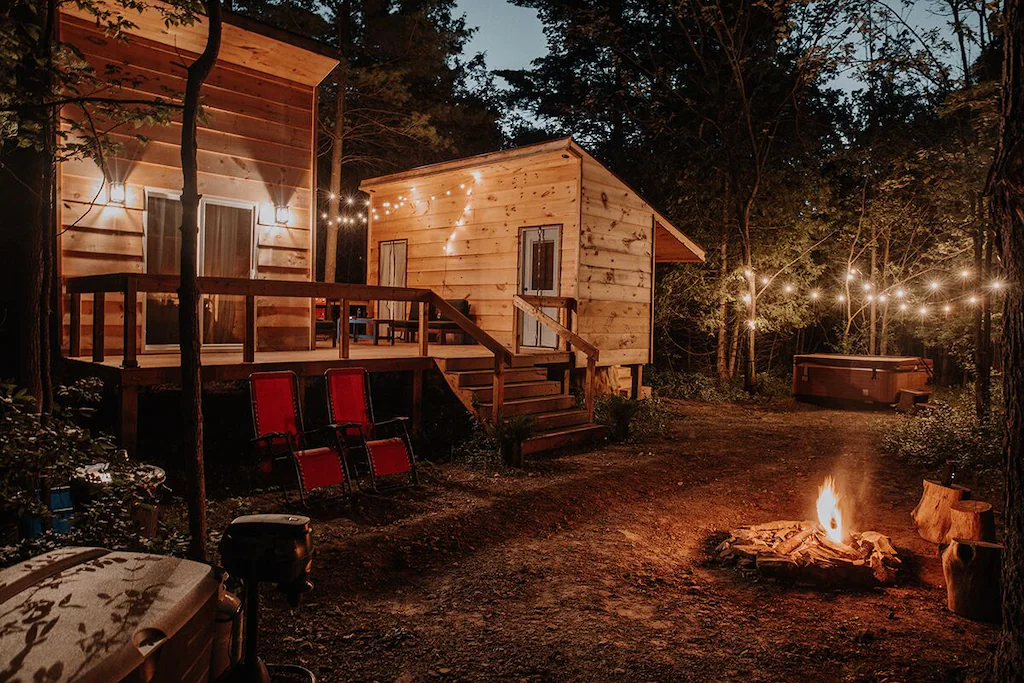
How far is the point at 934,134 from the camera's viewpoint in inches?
655

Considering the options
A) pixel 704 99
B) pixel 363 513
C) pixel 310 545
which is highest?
pixel 704 99

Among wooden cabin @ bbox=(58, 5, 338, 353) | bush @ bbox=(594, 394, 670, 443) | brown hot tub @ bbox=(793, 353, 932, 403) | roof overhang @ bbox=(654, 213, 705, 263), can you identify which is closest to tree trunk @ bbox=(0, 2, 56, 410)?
wooden cabin @ bbox=(58, 5, 338, 353)

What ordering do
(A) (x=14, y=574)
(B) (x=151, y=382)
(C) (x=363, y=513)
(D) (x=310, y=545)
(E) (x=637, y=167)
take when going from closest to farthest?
(A) (x=14, y=574)
(D) (x=310, y=545)
(C) (x=363, y=513)
(B) (x=151, y=382)
(E) (x=637, y=167)

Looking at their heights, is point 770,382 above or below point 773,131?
below

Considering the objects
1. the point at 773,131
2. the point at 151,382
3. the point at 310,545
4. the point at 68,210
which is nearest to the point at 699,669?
the point at 310,545

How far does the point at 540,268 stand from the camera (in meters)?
11.6

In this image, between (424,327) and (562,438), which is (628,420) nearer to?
(562,438)

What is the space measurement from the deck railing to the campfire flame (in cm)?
402

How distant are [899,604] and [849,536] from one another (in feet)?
2.68

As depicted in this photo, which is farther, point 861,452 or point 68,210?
point 861,452

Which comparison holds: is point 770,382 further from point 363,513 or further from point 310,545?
point 310,545

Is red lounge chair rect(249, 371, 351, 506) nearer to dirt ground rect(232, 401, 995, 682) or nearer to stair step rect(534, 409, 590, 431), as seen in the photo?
dirt ground rect(232, 401, 995, 682)

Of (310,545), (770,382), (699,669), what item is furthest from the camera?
(770,382)

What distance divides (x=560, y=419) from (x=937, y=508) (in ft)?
15.2
